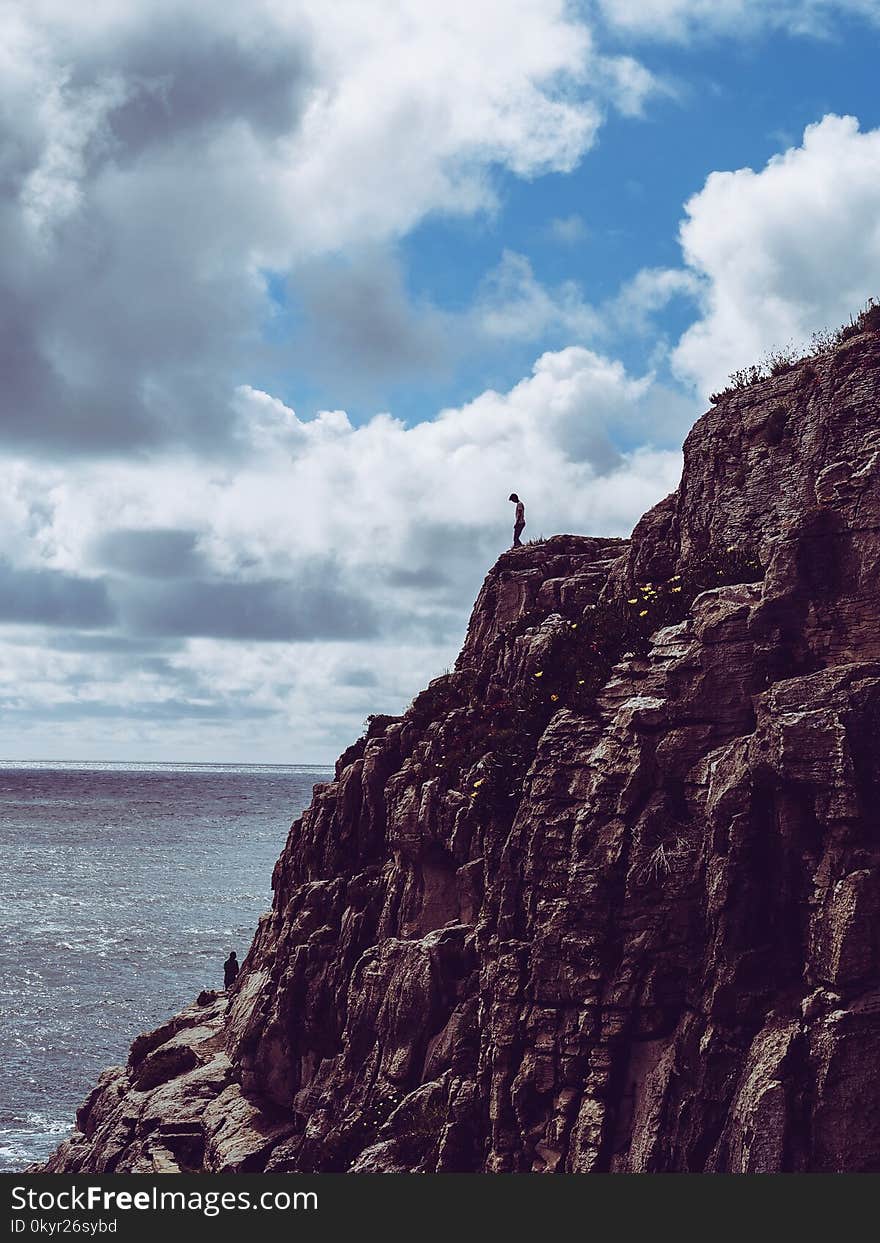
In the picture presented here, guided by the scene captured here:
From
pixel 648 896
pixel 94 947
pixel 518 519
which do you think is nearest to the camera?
pixel 648 896

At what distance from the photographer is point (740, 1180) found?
16266mm

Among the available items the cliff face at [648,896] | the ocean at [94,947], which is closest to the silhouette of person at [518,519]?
the cliff face at [648,896]

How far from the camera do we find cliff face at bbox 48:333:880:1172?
1736 cm

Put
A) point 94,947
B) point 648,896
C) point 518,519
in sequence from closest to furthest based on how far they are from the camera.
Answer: point 648,896 < point 518,519 < point 94,947

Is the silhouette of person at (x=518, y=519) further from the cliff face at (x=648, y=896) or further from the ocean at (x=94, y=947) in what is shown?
the ocean at (x=94, y=947)

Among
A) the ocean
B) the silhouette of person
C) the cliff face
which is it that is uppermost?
the silhouette of person

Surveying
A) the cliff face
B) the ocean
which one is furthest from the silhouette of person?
the ocean

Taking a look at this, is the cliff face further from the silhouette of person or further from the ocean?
the ocean

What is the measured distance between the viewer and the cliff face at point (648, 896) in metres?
17.4

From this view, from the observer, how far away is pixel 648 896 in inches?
766

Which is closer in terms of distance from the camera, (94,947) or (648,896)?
(648,896)

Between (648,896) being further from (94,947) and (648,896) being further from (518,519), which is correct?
(94,947)

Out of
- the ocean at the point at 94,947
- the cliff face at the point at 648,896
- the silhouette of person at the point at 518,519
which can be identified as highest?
the silhouette of person at the point at 518,519

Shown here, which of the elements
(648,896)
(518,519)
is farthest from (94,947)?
(648,896)
